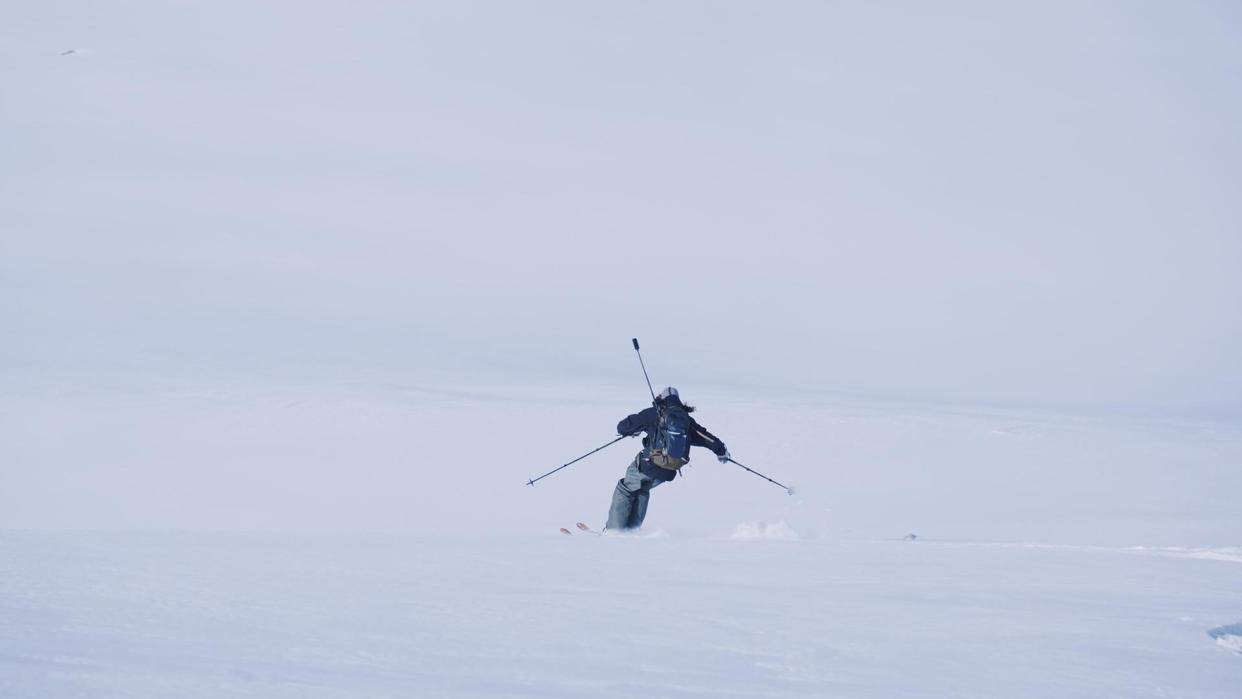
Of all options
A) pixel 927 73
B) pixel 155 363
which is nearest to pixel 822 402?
pixel 155 363

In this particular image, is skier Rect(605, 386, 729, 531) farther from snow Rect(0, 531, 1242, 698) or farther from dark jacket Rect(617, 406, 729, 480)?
snow Rect(0, 531, 1242, 698)

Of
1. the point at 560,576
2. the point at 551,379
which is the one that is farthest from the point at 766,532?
the point at 551,379

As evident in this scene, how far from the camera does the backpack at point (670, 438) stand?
32.6 feet

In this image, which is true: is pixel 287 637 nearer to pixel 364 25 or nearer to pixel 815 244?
pixel 815 244

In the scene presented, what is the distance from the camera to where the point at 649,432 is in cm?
1004

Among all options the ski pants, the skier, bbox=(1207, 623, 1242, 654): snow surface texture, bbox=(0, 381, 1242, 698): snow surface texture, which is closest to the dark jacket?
the skier

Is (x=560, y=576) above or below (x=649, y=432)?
above

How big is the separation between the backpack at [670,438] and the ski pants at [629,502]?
0.41m

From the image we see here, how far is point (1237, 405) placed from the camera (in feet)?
94.6

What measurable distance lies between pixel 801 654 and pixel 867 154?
58726 mm

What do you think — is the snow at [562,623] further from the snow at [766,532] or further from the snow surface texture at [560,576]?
the snow at [766,532]

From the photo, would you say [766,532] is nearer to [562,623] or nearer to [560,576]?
[560,576]

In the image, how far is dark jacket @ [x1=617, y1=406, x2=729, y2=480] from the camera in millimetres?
9992

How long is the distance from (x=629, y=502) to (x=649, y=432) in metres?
0.75
